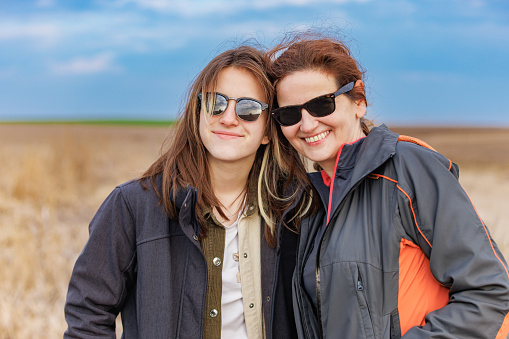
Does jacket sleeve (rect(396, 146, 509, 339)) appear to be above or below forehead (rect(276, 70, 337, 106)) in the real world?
below

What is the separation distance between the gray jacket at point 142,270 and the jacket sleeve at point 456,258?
1052mm

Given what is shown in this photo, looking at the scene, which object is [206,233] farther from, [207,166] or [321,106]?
[321,106]

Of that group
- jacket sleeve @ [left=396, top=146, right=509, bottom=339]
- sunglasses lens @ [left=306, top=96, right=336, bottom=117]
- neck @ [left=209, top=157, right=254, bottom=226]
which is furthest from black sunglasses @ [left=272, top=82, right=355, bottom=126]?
jacket sleeve @ [left=396, top=146, right=509, bottom=339]

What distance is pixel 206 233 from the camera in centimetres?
245

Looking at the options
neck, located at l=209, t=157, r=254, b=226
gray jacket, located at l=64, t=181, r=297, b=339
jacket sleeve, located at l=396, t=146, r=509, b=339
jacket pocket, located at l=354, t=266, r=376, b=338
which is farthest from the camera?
neck, located at l=209, t=157, r=254, b=226

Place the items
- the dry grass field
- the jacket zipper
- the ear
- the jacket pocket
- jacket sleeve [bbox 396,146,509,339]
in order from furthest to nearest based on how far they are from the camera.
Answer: the dry grass field → the ear → the jacket zipper → the jacket pocket → jacket sleeve [bbox 396,146,509,339]

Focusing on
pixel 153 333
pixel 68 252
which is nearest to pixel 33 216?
pixel 68 252

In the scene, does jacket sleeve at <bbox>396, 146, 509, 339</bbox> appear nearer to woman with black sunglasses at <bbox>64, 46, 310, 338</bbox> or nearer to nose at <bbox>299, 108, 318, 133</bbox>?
nose at <bbox>299, 108, 318, 133</bbox>

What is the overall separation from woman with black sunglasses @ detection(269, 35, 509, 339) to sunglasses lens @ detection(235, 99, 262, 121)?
0.32m

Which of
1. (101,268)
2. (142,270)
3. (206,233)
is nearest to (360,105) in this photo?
(206,233)

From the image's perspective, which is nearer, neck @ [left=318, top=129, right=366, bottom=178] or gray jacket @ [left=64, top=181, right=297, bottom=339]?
gray jacket @ [left=64, top=181, right=297, bottom=339]

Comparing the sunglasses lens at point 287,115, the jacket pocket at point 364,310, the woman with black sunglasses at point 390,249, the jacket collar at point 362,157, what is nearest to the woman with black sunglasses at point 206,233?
the sunglasses lens at point 287,115

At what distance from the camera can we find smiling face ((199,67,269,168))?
252 centimetres

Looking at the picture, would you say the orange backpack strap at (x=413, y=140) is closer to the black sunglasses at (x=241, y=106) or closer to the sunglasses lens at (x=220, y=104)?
the black sunglasses at (x=241, y=106)
